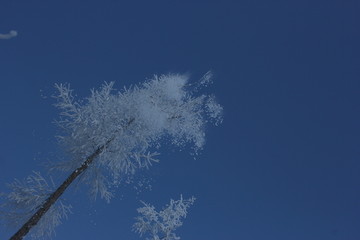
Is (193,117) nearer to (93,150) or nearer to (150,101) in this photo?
(150,101)

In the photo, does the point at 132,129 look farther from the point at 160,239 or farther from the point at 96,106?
the point at 160,239

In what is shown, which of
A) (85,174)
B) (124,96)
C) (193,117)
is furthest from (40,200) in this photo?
(193,117)

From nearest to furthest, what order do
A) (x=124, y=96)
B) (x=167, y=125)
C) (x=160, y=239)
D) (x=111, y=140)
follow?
(x=160, y=239) → (x=111, y=140) → (x=124, y=96) → (x=167, y=125)

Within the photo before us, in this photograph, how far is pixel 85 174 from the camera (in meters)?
15.5

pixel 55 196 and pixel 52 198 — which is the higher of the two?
pixel 55 196

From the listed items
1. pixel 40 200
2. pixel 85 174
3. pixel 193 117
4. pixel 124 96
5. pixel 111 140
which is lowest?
pixel 40 200

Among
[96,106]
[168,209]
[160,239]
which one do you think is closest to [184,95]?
[96,106]

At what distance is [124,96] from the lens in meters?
16.2

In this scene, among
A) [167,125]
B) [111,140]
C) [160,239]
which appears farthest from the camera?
[167,125]

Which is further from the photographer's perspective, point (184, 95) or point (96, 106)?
point (184, 95)

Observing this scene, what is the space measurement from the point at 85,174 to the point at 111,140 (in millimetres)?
1794

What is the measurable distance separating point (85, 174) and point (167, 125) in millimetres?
4319

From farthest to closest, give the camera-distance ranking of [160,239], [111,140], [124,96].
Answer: [124,96] → [111,140] → [160,239]

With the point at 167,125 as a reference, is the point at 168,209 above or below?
below
